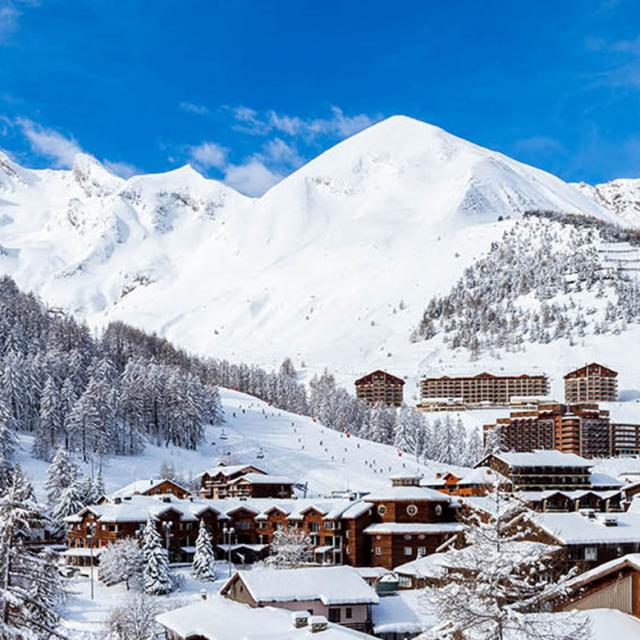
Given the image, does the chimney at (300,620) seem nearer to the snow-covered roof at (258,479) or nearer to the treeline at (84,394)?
the snow-covered roof at (258,479)

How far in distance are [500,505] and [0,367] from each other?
380ft

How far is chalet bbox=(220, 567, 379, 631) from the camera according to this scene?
160ft

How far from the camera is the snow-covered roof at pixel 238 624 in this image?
3812cm

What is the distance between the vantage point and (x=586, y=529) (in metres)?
47.6

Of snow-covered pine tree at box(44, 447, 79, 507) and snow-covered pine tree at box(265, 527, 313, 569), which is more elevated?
snow-covered pine tree at box(44, 447, 79, 507)

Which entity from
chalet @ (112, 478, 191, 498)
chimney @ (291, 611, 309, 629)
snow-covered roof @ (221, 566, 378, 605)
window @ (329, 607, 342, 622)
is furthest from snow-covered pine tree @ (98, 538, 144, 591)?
chimney @ (291, 611, 309, 629)

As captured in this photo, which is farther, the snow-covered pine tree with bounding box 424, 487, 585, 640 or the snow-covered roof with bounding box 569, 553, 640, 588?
the snow-covered roof with bounding box 569, 553, 640, 588

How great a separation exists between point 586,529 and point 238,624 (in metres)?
17.0

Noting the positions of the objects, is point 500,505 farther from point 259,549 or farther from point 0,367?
point 0,367

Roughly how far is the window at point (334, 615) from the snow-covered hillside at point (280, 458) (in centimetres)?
6208

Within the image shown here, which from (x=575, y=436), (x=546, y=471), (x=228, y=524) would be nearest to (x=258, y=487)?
(x=228, y=524)

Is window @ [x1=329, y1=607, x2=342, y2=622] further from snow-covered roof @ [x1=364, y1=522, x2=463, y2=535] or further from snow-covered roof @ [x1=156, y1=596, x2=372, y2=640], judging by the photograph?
snow-covered roof @ [x1=364, y1=522, x2=463, y2=535]

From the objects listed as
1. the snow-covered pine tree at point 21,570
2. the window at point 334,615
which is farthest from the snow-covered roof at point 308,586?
the snow-covered pine tree at point 21,570

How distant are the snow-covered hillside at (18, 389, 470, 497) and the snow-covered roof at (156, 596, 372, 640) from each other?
6354 centimetres
